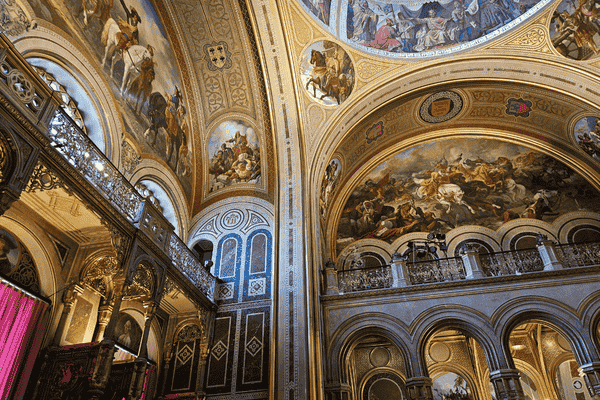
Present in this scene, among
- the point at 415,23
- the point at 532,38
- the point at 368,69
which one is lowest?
the point at 532,38

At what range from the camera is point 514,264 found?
12.3 meters

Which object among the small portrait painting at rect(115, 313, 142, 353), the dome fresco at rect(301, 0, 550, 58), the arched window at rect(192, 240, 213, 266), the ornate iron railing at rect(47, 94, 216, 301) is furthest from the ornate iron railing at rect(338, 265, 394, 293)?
the dome fresco at rect(301, 0, 550, 58)

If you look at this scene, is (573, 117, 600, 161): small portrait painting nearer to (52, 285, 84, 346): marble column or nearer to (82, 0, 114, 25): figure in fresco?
(82, 0, 114, 25): figure in fresco

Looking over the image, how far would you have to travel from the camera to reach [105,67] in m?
10.8

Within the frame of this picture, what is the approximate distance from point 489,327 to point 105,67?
1122cm

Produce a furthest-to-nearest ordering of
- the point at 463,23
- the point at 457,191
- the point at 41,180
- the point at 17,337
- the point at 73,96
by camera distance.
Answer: the point at 457,191 → the point at 463,23 → the point at 73,96 → the point at 17,337 → the point at 41,180

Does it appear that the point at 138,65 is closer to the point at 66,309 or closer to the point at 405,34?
the point at 66,309

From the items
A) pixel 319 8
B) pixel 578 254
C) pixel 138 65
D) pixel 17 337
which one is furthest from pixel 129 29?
pixel 578 254

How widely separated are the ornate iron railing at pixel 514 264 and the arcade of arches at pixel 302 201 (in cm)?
9

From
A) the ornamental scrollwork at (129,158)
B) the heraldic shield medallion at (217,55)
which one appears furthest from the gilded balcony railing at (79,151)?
the heraldic shield medallion at (217,55)

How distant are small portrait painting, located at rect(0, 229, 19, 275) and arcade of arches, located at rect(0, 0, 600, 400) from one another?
0.03m

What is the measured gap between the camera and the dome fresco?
13.9m

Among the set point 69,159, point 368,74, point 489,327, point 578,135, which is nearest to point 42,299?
point 69,159

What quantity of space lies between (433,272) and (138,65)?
32.5 feet
